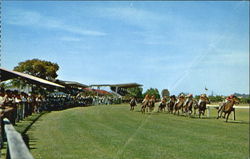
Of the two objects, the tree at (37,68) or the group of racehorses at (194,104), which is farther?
the tree at (37,68)

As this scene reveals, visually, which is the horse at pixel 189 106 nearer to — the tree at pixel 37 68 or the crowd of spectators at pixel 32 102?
the crowd of spectators at pixel 32 102

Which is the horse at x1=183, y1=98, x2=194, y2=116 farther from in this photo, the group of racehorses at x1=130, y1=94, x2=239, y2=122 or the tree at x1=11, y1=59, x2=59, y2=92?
the tree at x1=11, y1=59, x2=59, y2=92

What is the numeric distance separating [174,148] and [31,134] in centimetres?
594

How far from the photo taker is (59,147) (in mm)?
11117

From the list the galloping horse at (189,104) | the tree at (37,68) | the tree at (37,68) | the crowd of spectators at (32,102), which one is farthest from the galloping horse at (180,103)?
the tree at (37,68)

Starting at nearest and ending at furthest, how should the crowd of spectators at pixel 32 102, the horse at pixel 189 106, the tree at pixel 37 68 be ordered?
the crowd of spectators at pixel 32 102 < the horse at pixel 189 106 < the tree at pixel 37 68

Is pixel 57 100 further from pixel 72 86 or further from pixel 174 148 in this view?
pixel 174 148

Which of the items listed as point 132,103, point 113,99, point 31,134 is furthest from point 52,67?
point 31,134

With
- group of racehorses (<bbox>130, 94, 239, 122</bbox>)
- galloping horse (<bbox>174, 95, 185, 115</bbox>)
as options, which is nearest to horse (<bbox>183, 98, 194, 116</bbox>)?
group of racehorses (<bbox>130, 94, 239, 122</bbox>)

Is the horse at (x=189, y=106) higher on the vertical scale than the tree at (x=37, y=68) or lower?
lower

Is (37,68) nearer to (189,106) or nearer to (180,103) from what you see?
(180,103)

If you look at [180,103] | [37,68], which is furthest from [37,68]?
[180,103]

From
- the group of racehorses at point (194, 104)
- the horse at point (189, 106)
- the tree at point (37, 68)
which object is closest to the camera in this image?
the group of racehorses at point (194, 104)

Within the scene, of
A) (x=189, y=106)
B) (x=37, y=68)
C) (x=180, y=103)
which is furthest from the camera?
(x=37, y=68)
